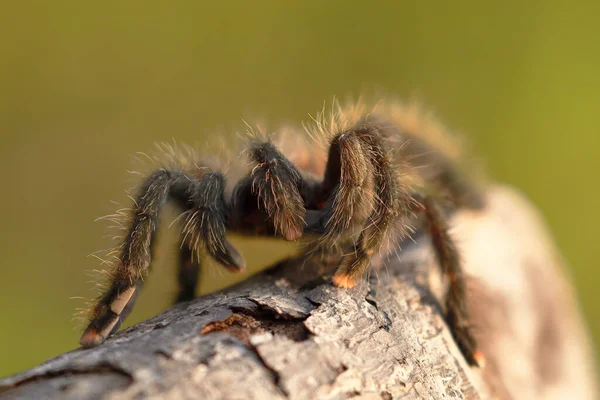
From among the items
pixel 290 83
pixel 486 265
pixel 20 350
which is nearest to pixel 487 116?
pixel 290 83

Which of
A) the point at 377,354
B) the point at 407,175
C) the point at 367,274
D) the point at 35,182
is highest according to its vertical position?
the point at 35,182

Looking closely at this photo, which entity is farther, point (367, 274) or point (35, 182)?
point (35, 182)

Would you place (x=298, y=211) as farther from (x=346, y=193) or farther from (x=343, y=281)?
(x=343, y=281)

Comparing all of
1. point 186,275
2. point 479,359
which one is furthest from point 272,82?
point 479,359

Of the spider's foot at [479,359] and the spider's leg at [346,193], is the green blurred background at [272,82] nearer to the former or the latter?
the spider's leg at [346,193]

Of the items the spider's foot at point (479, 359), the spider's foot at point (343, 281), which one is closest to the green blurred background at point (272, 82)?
the spider's foot at point (479, 359)

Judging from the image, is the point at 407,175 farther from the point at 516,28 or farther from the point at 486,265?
the point at 516,28
